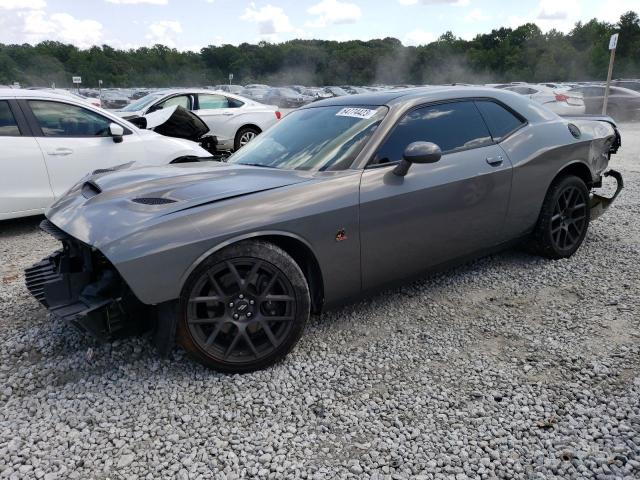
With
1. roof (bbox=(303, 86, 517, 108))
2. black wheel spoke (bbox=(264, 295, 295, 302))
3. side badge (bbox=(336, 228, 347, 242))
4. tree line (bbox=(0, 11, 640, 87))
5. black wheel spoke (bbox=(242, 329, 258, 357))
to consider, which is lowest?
black wheel spoke (bbox=(242, 329, 258, 357))

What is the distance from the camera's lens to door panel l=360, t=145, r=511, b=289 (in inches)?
119

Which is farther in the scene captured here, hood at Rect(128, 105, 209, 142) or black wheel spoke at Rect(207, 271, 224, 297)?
hood at Rect(128, 105, 209, 142)

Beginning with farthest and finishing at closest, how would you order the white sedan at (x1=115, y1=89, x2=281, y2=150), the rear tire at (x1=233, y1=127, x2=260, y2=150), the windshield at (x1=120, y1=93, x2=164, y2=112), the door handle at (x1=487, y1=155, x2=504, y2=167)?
1. the rear tire at (x1=233, y1=127, x2=260, y2=150)
2. the windshield at (x1=120, y1=93, x2=164, y2=112)
3. the white sedan at (x1=115, y1=89, x2=281, y2=150)
4. the door handle at (x1=487, y1=155, x2=504, y2=167)

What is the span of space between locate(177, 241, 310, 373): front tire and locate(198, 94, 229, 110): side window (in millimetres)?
8112

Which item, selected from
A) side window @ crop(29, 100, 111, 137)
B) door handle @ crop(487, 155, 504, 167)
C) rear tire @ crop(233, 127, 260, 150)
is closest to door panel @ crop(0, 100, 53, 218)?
side window @ crop(29, 100, 111, 137)

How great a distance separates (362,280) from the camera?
304cm

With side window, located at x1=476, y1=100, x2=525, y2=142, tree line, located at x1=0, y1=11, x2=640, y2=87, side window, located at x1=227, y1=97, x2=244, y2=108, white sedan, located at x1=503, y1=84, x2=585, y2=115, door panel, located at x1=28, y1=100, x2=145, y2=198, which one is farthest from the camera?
tree line, located at x1=0, y1=11, x2=640, y2=87

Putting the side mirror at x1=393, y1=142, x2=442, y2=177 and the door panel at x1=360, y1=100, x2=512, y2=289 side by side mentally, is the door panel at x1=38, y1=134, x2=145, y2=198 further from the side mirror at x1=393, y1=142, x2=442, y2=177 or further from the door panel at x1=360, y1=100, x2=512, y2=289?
the side mirror at x1=393, y1=142, x2=442, y2=177

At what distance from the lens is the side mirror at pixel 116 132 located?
18.8ft

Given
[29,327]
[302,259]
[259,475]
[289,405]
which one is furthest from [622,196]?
[29,327]

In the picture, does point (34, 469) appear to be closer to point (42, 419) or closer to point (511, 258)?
point (42, 419)

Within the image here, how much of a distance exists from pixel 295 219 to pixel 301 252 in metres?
0.24

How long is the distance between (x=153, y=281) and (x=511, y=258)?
326 cm

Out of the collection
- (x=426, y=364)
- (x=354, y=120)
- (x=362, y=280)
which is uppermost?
(x=354, y=120)
